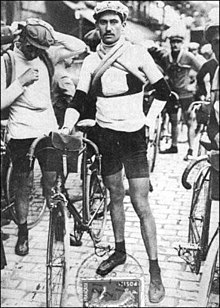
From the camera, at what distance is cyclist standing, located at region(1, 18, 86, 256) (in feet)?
7.41

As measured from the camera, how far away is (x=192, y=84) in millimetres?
2209

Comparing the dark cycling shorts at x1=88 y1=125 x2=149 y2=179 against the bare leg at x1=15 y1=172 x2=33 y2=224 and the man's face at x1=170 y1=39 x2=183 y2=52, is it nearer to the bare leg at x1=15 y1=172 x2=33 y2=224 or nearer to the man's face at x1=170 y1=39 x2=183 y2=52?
the man's face at x1=170 y1=39 x2=183 y2=52

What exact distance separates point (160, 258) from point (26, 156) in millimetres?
821

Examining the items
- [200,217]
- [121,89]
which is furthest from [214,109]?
[200,217]

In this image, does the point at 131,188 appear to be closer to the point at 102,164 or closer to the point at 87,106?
the point at 102,164

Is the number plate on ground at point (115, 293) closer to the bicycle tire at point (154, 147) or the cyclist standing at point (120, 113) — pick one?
the cyclist standing at point (120, 113)

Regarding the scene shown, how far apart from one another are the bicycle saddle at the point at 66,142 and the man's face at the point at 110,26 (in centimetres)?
48

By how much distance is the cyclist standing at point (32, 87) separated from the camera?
7.41ft

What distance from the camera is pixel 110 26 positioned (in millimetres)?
2049

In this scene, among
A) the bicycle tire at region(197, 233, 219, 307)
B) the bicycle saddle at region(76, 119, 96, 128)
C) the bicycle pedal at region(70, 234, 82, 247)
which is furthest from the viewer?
the bicycle pedal at region(70, 234, 82, 247)

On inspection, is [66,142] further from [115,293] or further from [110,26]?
[115,293]

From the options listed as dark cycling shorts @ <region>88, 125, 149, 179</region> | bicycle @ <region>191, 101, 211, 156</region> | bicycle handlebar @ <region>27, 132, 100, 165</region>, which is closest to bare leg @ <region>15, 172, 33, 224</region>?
bicycle handlebar @ <region>27, 132, 100, 165</region>

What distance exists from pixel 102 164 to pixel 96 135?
139mm

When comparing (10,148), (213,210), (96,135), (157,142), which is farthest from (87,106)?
(213,210)
